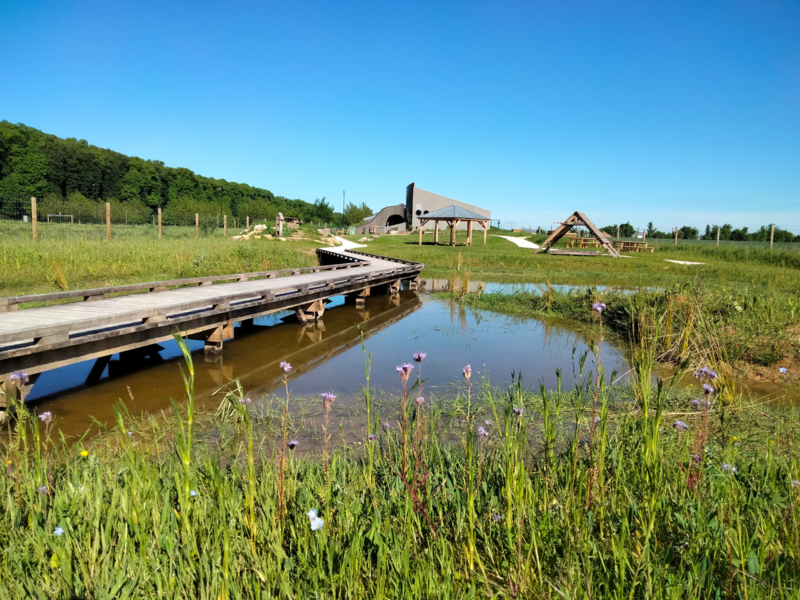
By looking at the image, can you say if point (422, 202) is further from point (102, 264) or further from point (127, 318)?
point (127, 318)

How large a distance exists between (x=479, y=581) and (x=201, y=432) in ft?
10.3

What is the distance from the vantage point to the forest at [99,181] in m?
46.8

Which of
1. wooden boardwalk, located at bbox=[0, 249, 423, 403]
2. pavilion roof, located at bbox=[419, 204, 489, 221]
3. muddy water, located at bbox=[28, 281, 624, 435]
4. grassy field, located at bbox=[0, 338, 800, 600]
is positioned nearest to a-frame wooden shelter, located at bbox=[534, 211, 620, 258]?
pavilion roof, located at bbox=[419, 204, 489, 221]

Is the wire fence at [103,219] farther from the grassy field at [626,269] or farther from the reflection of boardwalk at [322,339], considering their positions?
the reflection of boardwalk at [322,339]

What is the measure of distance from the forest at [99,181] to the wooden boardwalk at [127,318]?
30.8 m

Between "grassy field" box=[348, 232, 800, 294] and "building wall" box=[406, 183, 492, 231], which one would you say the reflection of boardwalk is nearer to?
"grassy field" box=[348, 232, 800, 294]

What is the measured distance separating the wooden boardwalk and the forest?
30788mm

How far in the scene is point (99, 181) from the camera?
57000mm

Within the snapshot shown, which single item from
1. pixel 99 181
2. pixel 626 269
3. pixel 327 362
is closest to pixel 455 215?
pixel 626 269

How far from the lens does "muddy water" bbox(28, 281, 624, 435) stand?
5.17 m

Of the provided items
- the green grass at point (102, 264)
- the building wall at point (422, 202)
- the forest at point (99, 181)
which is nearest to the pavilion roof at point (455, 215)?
the green grass at point (102, 264)

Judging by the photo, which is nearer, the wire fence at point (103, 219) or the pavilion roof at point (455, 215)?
the wire fence at point (103, 219)

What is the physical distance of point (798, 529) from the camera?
5.72ft

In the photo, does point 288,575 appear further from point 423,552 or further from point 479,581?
point 479,581
